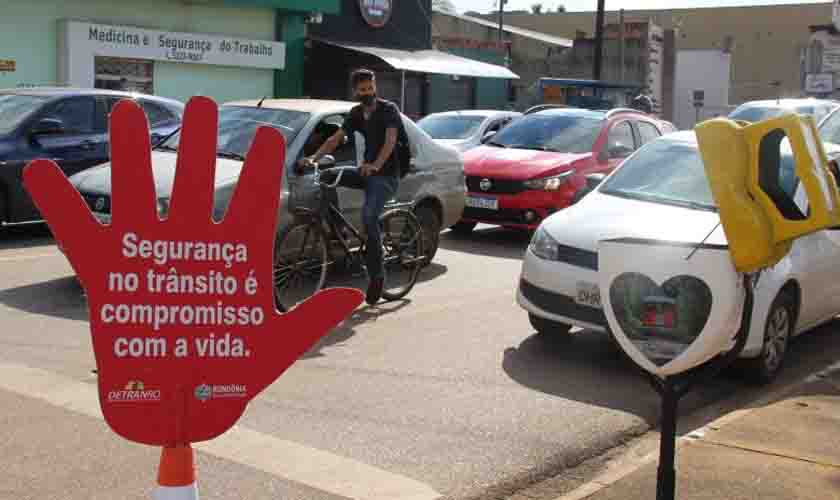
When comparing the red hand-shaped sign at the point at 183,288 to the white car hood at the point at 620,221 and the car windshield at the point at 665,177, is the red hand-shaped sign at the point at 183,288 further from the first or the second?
the car windshield at the point at 665,177

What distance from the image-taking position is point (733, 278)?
3457 millimetres

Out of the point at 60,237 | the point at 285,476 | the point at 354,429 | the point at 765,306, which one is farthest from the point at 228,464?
the point at 765,306

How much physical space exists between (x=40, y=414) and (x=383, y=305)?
12.7 ft

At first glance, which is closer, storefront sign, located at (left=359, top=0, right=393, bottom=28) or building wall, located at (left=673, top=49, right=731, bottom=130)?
storefront sign, located at (left=359, top=0, right=393, bottom=28)

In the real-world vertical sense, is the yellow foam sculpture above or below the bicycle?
above

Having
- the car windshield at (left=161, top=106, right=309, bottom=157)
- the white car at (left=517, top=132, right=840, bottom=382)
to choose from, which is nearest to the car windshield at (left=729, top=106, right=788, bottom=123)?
the white car at (left=517, top=132, right=840, bottom=382)

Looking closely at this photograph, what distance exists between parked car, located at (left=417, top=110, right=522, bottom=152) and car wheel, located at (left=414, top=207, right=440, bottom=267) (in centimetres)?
659

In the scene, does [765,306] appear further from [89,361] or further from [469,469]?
[89,361]

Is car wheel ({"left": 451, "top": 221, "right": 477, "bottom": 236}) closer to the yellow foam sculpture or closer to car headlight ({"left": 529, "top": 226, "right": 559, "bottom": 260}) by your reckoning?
car headlight ({"left": 529, "top": 226, "right": 559, "bottom": 260})

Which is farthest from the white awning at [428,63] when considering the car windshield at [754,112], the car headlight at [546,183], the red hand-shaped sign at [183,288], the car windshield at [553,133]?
the red hand-shaped sign at [183,288]

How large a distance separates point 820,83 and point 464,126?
35.0 ft

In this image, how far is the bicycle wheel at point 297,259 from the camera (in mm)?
8508

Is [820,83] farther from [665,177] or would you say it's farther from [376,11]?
[665,177]

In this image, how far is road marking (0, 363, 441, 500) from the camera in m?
4.96
